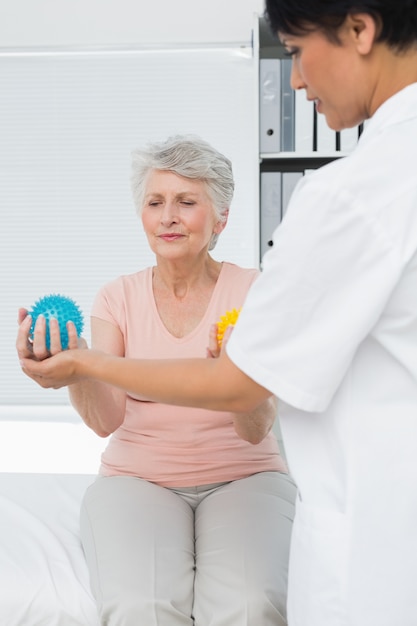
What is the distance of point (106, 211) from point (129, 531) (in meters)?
2.49

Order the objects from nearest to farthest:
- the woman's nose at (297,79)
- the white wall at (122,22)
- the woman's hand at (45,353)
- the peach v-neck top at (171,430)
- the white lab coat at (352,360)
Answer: the white lab coat at (352,360) < the woman's nose at (297,79) < the woman's hand at (45,353) < the peach v-neck top at (171,430) < the white wall at (122,22)

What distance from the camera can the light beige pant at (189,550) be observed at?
129 centimetres

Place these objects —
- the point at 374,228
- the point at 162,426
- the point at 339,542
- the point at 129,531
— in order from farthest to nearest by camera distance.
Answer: the point at 162,426 < the point at 129,531 < the point at 339,542 < the point at 374,228

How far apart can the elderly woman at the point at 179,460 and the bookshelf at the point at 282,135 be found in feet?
3.56

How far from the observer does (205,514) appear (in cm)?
150

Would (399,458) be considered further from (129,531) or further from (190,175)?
(190,175)

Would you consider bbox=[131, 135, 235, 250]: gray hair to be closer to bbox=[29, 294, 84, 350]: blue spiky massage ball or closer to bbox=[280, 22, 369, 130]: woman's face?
bbox=[29, 294, 84, 350]: blue spiky massage ball

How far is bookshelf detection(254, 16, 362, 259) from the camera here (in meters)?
2.84

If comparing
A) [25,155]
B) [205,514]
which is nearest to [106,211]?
[25,155]

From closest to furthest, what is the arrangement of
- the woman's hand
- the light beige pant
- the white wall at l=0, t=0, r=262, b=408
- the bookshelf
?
the woman's hand < the light beige pant < the bookshelf < the white wall at l=0, t=0, r=262, b=408

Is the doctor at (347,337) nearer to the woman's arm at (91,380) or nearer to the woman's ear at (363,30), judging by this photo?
the woman's ear at (363,30)

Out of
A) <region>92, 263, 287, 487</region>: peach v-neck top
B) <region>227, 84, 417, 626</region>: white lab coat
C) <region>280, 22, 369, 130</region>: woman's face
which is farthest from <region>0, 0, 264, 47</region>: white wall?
<region>227, 84, 417, 626</region>: white lab coat

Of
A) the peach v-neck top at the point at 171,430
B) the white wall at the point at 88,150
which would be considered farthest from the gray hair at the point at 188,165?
the white wall at the point at 88,150

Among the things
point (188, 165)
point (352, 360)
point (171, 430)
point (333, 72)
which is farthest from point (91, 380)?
point (333, 72)
